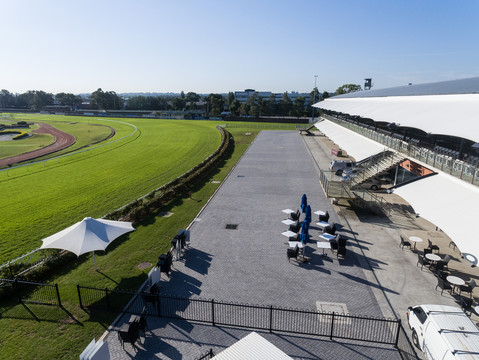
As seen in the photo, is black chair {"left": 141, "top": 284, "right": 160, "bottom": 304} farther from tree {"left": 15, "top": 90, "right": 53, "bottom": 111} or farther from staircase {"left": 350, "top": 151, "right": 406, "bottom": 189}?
tree {"left": 15, "top": 90, "right": 53, "bottom": 111}

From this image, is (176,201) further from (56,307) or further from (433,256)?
(433,256)

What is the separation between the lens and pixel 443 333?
9.22m

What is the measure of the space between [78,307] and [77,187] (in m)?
20.1

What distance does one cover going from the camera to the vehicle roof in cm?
854

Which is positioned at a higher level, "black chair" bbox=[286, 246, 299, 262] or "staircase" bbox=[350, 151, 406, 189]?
"staircase" bbox=[350, 151, 406, 189]

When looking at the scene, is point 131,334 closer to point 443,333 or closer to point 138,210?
point 443,333

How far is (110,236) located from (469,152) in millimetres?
22991

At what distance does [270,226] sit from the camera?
2000 centimetres

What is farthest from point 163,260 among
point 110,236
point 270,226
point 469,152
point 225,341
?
point 469,152

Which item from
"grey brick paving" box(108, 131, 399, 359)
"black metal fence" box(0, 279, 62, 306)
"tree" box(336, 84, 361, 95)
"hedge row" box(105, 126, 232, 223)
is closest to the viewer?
"grey brick paving" box(108, 131, 399, 359)

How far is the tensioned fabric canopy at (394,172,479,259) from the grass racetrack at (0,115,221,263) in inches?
842

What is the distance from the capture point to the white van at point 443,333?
28.3 ft

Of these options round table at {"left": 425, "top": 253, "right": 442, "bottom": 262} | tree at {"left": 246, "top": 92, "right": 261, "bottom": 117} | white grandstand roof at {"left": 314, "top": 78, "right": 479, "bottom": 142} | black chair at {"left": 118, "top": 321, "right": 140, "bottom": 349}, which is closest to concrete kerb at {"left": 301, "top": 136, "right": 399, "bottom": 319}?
round table at {"left": 425, "top": 253, "right": 442, "bottom": 262}

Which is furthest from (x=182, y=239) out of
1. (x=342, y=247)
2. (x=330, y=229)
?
(x=330, y=229)
